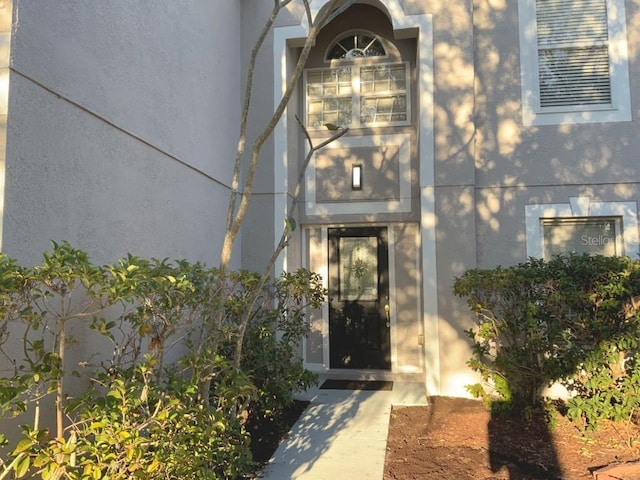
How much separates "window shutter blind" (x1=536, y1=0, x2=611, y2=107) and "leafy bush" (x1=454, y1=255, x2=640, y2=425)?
259 cm

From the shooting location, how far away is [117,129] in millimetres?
4051

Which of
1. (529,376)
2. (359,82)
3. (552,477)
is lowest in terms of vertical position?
(552,477)

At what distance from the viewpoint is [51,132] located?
3.29m

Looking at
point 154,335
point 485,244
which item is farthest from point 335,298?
point 154,335

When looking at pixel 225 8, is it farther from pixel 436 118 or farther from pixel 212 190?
pixel 436 118

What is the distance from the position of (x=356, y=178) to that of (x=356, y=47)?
2.12 metres

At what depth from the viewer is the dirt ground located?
4.05 m

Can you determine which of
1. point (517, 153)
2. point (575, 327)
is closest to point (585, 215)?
point (517, 153)

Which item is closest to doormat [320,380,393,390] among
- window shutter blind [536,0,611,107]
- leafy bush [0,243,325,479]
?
leafy bush [0,243,325,479]

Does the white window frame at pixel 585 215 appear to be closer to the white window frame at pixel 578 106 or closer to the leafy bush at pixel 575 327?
the white window frame at pixel 578 106

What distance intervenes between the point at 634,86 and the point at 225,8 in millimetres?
5370

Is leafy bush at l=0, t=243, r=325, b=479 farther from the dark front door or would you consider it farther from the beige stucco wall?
the beige stucco wall

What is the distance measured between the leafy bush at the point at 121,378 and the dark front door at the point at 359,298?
10.1 ft

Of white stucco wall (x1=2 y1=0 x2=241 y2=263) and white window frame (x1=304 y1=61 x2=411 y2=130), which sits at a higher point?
white window frame (x1=304 y1=61 x2=411 y2=130)
